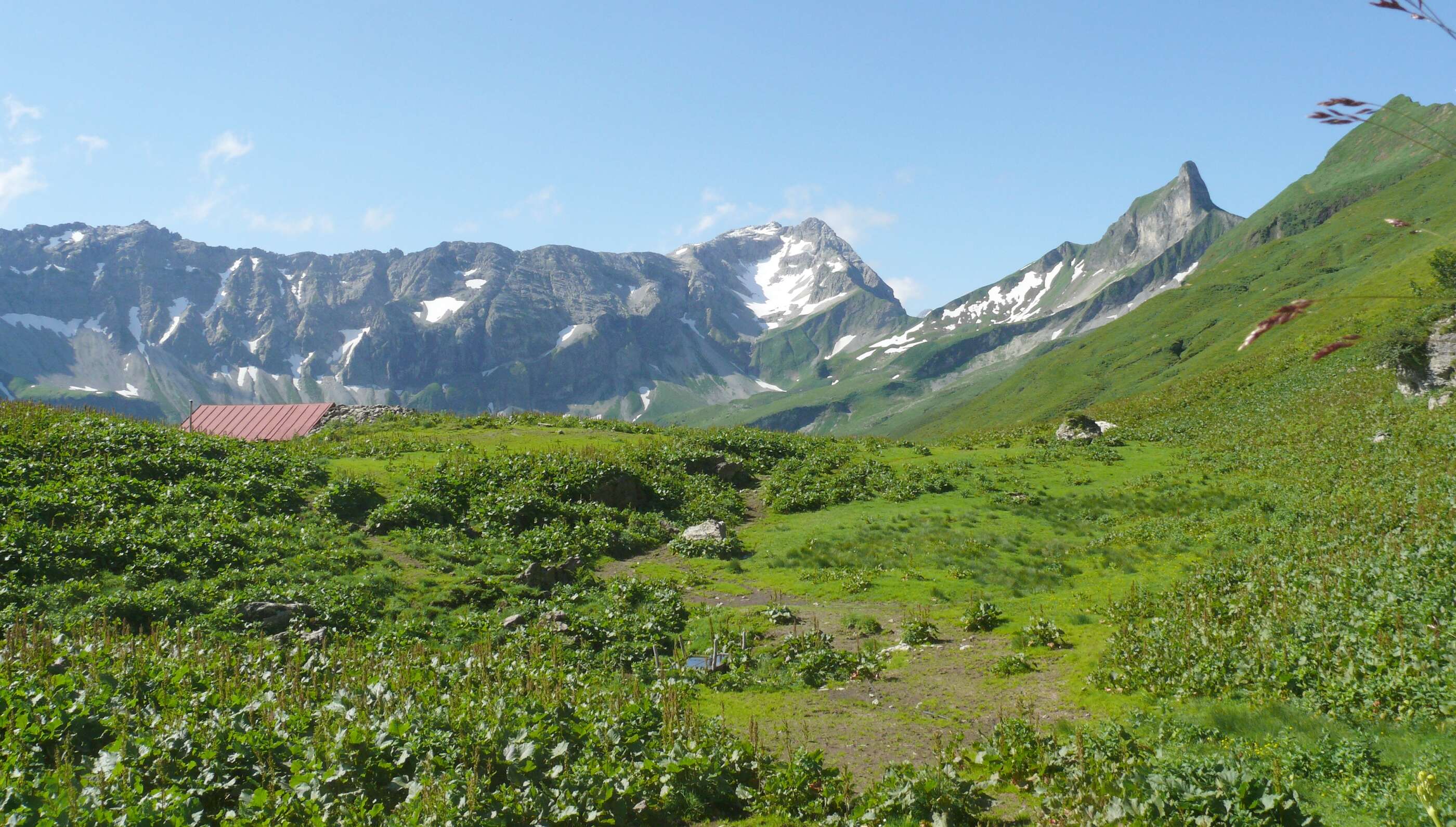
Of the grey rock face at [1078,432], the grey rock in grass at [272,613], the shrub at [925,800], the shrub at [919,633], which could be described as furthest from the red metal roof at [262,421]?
the grey rock face at [1078,432]

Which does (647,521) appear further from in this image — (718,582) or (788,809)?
(788,809)

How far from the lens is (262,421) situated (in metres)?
46.8

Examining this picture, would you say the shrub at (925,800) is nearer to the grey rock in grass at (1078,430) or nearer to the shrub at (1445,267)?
the grey rock in grass at (1078,430)

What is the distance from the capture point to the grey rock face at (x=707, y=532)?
29.7 metres

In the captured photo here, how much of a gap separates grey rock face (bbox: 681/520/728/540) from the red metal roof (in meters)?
22.5

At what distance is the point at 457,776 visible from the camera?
9.66m

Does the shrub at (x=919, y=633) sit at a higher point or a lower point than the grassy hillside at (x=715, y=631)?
lower

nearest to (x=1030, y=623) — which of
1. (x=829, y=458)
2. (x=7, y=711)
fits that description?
(x=7, y=711)

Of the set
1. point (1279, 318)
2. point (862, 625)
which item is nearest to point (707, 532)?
point (862, 625)

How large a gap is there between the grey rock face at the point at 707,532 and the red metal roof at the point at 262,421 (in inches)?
885

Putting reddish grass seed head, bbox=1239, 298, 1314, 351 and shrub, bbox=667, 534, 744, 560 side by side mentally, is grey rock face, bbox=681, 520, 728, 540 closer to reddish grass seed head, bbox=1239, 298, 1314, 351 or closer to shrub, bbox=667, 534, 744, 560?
shrub, bbox=667, 534, 744, 560

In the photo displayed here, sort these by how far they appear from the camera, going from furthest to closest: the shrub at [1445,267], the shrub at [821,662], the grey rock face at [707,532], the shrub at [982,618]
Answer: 1. the shrub at [1445,267]
2. the grey rock face at [707,532]
3. the shrub at [982,618]
4. the shrub at [821,662]

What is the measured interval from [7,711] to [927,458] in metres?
37.2

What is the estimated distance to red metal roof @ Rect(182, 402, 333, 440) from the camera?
44.5m
